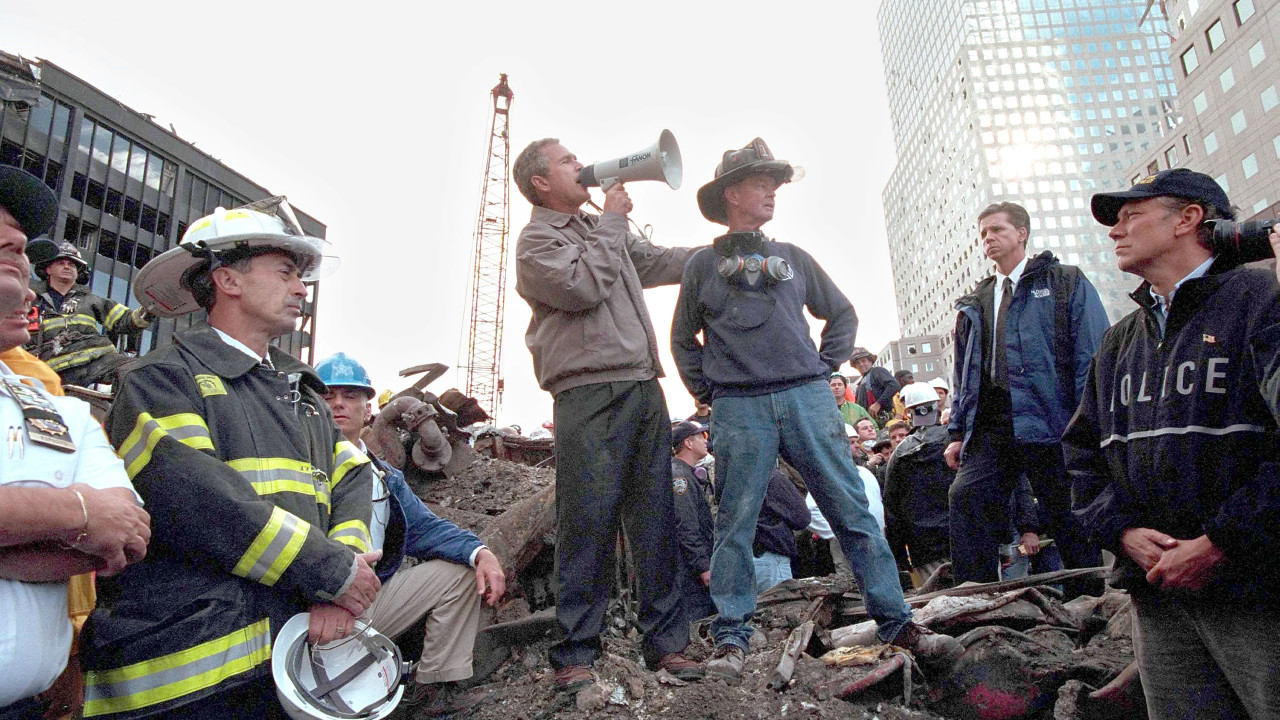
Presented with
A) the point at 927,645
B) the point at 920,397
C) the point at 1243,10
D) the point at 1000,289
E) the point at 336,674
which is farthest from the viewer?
the point at 1243,10

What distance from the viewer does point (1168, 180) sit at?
254 cm

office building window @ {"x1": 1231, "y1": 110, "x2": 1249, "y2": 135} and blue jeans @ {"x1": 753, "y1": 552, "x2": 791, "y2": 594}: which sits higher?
office building window @ {"x1": 1231, "y1": 110, "x2": 1249, "y2": 135}

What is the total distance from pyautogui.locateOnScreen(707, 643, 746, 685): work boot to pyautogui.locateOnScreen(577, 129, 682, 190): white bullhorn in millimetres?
2265

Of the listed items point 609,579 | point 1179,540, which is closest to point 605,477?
point 609,579

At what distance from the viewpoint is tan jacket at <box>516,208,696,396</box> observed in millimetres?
3309

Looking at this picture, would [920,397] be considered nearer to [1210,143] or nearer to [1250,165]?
[1250,165]

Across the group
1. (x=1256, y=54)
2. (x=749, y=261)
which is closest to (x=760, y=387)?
(x=749, y=261)

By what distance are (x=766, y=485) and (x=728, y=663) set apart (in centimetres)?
79

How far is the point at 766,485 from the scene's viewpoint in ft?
11.1

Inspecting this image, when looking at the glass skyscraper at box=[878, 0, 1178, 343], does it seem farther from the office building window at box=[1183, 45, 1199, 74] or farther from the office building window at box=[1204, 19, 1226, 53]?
the office building window at box=[1204, 19, 1226, 53]

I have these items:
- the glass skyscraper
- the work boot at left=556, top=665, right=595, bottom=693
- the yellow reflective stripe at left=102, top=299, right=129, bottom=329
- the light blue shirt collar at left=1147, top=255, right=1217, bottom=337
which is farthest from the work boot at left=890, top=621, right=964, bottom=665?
the glass skyscraper

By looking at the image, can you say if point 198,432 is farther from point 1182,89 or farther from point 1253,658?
point 1182,89

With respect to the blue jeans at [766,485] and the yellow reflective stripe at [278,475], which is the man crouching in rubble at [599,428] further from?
the yellow reflective stripe at [278,475]

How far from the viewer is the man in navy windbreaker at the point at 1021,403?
394 cm
